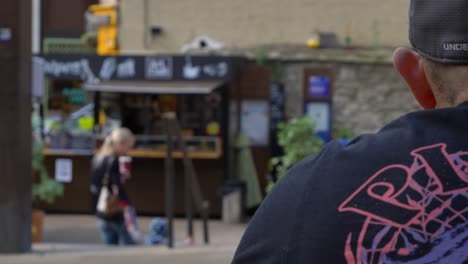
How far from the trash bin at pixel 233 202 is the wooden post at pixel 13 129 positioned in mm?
5624

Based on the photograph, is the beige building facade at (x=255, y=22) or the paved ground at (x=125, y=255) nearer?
the paved ground at (x=125, y=255)

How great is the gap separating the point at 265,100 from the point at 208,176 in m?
1.51

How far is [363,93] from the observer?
14.8 metres

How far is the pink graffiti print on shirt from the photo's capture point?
4.06ft

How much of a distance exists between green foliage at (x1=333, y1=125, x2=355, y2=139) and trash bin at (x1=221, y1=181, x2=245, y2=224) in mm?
1702

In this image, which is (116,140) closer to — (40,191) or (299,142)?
(40,191)

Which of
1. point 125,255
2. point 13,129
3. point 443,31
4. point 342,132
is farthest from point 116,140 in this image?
point 443,31

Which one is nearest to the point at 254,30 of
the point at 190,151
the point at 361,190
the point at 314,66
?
the point at 314,66

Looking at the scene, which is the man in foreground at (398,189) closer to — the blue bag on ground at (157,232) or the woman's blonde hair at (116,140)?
the woman's blonde hair at (116,140)

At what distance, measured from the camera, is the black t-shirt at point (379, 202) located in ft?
4.09

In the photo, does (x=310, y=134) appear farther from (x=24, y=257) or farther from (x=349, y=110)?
(x=24, y=257)

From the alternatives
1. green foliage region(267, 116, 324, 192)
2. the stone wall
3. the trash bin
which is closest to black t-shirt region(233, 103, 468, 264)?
green foliage region(267, 116, 324, 192)

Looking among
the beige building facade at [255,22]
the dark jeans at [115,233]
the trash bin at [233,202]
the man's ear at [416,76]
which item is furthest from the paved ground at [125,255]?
the man's ear at [416,76]

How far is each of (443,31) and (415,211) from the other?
26 centimetres
